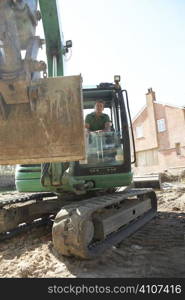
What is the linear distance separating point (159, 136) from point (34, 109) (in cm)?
2785

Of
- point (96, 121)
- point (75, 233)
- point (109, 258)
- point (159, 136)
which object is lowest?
point (109, 258)

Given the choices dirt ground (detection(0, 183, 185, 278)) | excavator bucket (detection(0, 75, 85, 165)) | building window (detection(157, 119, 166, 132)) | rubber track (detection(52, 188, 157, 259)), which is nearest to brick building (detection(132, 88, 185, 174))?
building window (detection(157, 119, 166, 132))

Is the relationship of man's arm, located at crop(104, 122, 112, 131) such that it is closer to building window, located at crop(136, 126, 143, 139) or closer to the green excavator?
the green excavator

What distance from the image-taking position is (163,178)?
59.0 feet

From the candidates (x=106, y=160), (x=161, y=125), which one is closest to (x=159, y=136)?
(x=161, y=125)

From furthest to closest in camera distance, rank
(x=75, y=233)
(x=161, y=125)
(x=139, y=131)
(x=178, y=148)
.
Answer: (x=139, y=131) < (x=161, y=125) < (x=178, y=148) < (x=75, y=233)

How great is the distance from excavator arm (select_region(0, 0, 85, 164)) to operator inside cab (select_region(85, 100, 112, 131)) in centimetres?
193

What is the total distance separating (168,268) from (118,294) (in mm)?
1000

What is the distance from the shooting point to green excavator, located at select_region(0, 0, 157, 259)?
285cm

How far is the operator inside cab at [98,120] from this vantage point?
196 inches

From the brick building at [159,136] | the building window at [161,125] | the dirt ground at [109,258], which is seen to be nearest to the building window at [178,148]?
the brick building at [159,136]

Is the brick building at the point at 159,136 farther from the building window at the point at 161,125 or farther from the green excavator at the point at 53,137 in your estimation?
the green excavator at the point at 53,137

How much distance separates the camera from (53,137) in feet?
9.86

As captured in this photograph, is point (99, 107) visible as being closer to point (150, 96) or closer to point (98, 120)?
point (98, 120)
